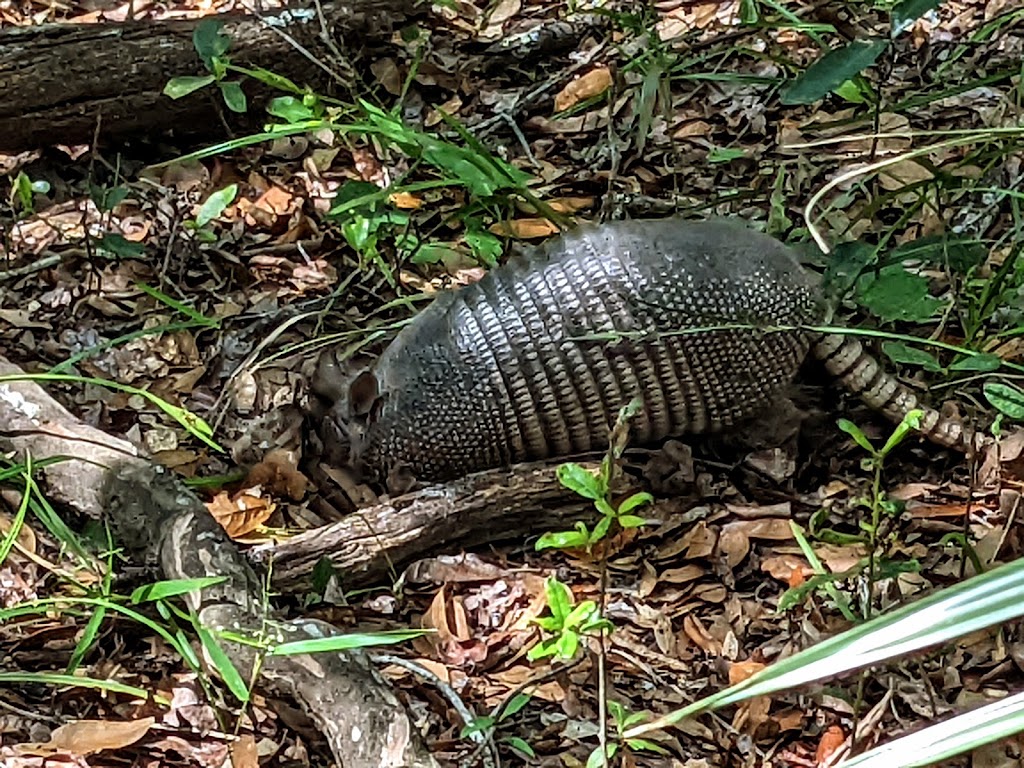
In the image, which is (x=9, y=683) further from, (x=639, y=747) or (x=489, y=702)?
(x=639, y=747)

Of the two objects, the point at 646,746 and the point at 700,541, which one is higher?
the point at 646,746

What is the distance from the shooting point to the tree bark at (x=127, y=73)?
4.36 metres

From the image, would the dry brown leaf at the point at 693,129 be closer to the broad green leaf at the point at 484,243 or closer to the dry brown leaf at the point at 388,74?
the dry brown leaf at the point at 388,74

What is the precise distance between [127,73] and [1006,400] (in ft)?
10.7

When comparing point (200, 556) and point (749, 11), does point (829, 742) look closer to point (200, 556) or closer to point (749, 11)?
point (200, 556)

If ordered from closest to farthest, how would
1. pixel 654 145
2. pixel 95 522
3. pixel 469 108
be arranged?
pixel 95 522, pixel 654 145, pixel 469 108

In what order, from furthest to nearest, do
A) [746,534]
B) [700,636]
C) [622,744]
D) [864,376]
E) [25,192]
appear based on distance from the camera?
[25,192]
[864,376]
[746,534]
[700,636]
[622,744]

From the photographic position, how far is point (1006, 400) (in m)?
2.76

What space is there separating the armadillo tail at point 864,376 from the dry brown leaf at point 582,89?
1.83 meters

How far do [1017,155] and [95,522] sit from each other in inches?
128

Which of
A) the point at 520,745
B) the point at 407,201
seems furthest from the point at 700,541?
the point at 407,201

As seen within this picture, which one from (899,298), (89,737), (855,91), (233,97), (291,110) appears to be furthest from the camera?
(855,91)

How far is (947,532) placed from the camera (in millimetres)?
3152

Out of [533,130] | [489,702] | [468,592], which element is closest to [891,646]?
[489,702]
